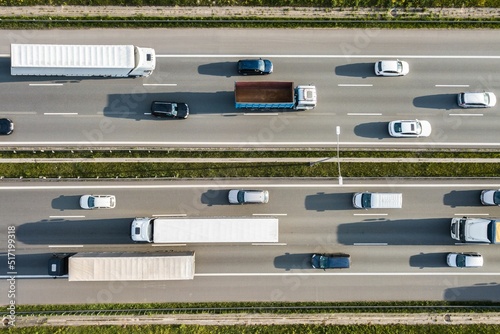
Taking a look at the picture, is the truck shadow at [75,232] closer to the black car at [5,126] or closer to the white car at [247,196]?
the black car at [5,126]

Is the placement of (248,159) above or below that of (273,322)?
above

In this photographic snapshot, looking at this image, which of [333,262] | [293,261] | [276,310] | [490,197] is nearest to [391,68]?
[490,197]

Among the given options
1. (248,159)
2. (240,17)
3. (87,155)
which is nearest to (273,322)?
(248,159)

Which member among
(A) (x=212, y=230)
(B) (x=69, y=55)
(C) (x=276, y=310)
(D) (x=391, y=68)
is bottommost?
(C) (x=276, y=310)

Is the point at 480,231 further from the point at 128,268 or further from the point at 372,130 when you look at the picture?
the point at 128,268

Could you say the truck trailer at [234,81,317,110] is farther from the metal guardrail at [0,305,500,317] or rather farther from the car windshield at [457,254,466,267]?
the car windshield at [457,254,466,267]

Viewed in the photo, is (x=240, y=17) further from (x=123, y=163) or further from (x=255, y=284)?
(x=255, y=284)
